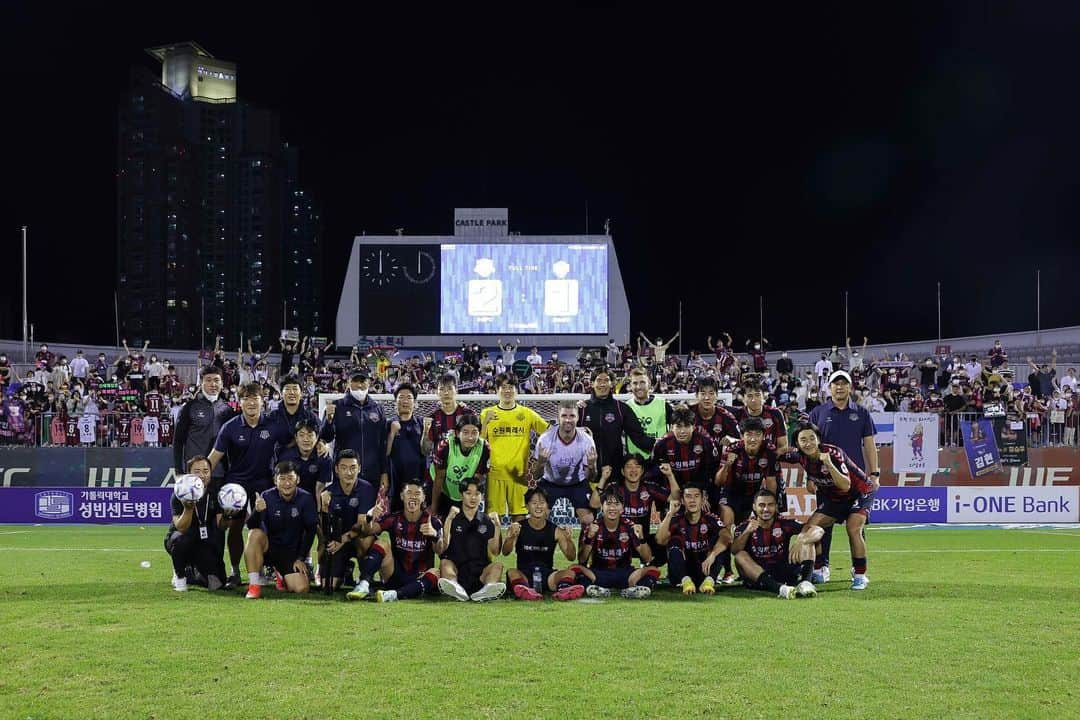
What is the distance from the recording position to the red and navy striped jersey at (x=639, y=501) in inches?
393

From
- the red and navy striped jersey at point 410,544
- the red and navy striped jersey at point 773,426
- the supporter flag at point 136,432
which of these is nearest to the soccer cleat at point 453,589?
the red and navy striped jersey at point 410,544

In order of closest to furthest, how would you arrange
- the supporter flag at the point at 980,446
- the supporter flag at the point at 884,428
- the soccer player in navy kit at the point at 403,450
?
1. the soccer player in navy kit at the point at 403,450
2. the supporter flag at the point at 980,446
3. the supporter flag at the point at 884,428

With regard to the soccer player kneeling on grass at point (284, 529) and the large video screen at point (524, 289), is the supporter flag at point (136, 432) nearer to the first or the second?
the soccer player kneeling on grass at point (284, 529)

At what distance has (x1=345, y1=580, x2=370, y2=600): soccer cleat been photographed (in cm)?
879

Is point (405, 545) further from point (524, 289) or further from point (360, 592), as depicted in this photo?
point (524, 289)

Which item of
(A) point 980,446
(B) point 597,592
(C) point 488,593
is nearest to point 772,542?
(B) point 597,592

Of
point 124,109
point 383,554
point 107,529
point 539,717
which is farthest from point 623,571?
point 124,109

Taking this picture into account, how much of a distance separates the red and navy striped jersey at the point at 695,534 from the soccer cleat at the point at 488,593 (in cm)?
194

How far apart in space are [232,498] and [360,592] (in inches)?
64.8

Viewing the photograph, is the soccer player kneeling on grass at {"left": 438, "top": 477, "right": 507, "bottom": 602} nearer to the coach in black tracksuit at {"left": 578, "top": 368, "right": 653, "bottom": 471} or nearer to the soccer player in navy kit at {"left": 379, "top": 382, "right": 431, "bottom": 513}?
the soccer player in navy kit at {"left": 379, "top": 382, "right": 431, "bottom": 513}

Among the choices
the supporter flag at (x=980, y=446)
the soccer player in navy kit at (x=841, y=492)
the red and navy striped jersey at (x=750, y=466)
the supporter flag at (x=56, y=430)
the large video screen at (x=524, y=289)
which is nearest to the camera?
the soccer player in navy kit at (x=841, y=492)

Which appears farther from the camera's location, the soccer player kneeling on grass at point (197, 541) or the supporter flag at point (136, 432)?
the supporter flag at point (136, 432)

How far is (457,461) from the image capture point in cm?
1023

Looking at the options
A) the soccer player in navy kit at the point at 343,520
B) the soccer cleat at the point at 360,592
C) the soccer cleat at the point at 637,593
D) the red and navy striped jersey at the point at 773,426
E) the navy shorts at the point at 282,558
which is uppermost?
the red and navy striped jersey at the point at 773,426
